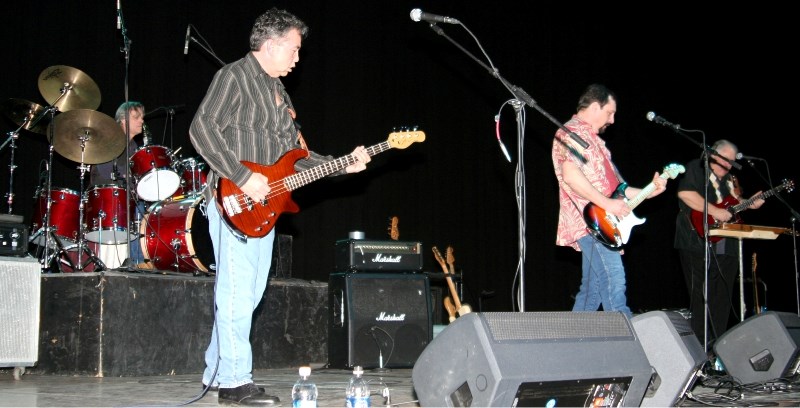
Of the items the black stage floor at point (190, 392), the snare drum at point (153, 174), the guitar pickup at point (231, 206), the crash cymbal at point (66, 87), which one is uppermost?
the crash cymbal at point (66, 87)

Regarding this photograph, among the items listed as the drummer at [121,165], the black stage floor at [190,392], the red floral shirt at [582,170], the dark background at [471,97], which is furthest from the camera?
the dark background at [471,97]

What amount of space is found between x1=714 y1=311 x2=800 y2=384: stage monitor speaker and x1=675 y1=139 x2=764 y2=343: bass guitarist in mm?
1360

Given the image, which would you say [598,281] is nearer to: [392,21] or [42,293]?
[42,293]

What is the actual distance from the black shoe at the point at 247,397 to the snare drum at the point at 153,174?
3.22 meters

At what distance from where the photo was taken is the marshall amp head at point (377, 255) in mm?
5172

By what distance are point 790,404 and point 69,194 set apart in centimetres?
513

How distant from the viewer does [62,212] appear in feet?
19.8

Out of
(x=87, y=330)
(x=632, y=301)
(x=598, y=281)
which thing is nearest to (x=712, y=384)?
(x=598, y=281)

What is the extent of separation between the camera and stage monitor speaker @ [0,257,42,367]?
13.8 feet

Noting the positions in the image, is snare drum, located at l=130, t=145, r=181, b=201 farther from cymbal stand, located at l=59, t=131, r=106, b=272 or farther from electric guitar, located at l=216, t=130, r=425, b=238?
electric guitar, located at l=216, t=130, r=425, b=238

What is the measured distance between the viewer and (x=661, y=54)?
9469 millimetres

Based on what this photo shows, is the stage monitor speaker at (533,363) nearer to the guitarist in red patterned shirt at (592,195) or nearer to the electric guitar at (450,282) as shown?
the guitarist in red patterned shirt at (592,195)

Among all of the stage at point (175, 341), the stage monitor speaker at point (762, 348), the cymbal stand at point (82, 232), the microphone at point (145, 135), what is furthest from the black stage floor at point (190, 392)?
the microphone at point (145, 135)

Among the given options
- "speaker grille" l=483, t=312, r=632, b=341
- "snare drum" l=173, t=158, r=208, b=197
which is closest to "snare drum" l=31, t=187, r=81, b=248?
"snare drum" l=173, t=158, r=208, b=197
